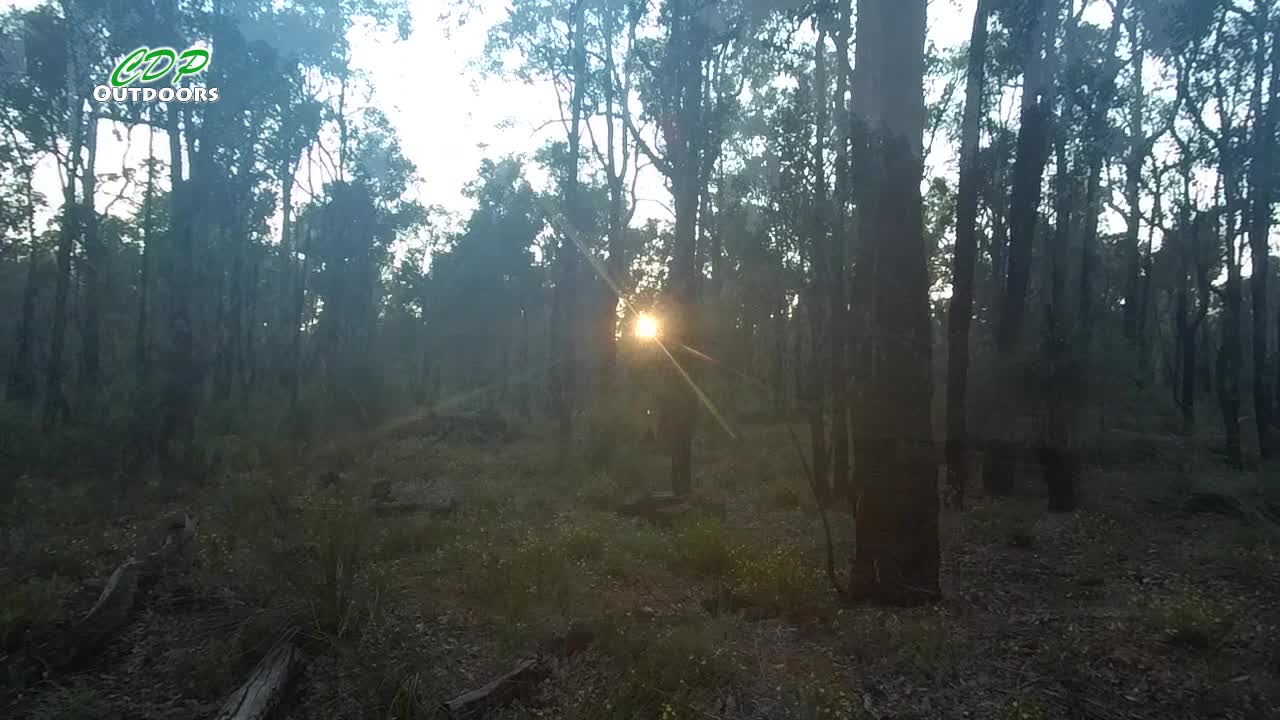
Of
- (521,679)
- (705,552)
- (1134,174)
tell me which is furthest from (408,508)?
(1134,174)

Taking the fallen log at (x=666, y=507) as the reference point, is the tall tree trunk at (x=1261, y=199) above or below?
above

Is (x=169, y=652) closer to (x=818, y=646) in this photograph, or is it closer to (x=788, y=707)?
(x=788, y=707)

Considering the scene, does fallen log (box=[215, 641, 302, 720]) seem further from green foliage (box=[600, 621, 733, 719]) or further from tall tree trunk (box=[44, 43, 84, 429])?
tall tree trunk (box=[44, 43, 84, 429])

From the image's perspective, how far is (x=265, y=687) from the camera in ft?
14.8

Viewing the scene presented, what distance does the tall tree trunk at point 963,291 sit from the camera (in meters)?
11.1

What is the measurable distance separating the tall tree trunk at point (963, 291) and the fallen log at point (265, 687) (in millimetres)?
9322

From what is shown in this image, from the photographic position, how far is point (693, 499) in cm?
1083

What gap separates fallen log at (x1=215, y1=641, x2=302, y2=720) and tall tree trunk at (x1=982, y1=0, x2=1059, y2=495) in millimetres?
10700

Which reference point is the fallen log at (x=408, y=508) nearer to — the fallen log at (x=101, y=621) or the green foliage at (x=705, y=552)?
the fallen log at (x=101, y=621)

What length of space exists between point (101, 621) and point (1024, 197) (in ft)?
41.8

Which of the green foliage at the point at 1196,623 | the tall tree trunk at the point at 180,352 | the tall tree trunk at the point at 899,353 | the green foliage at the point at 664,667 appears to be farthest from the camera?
the tall tree trunk at the point at 180,352

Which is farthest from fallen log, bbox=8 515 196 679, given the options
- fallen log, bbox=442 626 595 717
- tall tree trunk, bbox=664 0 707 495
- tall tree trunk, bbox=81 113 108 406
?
tall tree trunk, bbox=81 113 108 406

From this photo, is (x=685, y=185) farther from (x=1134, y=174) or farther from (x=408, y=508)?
(x=1134, y=174)

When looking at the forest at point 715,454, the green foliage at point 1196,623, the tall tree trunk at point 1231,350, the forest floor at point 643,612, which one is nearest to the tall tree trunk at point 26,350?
the forest at point 715,454
